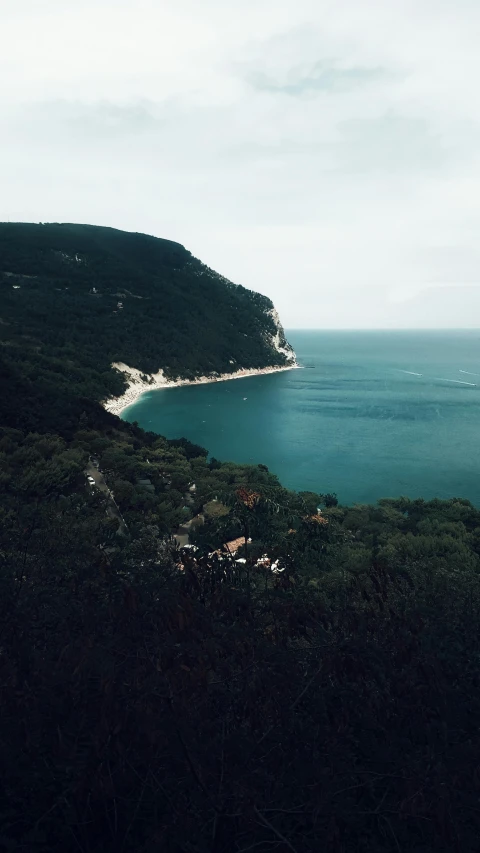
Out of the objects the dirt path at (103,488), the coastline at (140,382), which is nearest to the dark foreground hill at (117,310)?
the coastline at (140,382)

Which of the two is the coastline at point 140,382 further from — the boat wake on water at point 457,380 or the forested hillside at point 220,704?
the forested hillside at point 220,704

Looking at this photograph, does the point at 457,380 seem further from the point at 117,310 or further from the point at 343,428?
the point at 117,310

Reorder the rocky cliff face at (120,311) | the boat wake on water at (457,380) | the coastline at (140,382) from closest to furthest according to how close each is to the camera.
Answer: the coastline at (140,382) < the rocky cliff face at (120,311) < the boat wake on water at (457,380)

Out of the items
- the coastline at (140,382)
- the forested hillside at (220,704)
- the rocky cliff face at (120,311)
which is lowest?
the coastline at (140,382)

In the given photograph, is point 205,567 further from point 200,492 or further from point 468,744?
point 200,492

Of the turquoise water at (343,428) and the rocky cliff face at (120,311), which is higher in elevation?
the rocky cliff face at (120,311)

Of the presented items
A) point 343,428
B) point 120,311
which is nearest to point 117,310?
point 120,311
